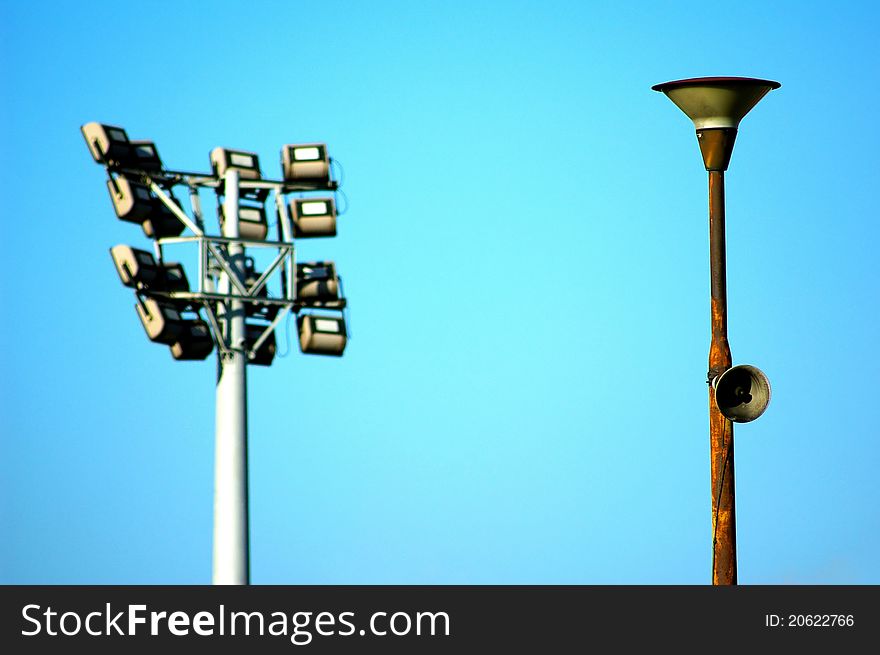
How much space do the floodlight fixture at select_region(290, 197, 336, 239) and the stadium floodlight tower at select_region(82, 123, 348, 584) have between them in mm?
13

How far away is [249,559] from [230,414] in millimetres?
1895

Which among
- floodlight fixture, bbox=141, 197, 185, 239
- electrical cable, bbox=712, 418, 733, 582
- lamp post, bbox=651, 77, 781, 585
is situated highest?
floodlight fixture, bbox=141, 197, 185, 239

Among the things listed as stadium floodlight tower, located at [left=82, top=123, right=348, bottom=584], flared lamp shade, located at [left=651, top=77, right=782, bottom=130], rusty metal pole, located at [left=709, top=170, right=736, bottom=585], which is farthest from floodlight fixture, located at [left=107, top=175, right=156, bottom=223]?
rusty metal pole, located at [left=709, top=170, right=736, bottom=585]

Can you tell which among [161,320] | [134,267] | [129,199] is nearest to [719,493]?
[161,320]

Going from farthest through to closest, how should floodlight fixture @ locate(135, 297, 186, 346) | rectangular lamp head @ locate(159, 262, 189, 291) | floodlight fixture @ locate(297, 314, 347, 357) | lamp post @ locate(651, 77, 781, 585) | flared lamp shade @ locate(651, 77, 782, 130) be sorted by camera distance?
floodlight fixture @ locate(297, 314, 347, 357) → rectangular lamp head @ locate(159, 262, 189, 291) → floodlight fixture @ locate(135, 297, 186, 346) → flared lamp shade @ locate(651, 77, 782, 130) → lamp post @ locate(651, 77, 781, 585)

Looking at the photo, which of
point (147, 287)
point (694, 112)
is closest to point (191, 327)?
point (147, 287)

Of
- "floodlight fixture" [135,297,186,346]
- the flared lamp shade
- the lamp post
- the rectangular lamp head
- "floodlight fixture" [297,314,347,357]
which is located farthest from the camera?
"floodlight fixture" [297,314,347,357]

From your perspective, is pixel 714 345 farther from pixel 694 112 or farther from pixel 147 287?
pixel 147 287

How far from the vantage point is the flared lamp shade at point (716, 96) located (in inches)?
559

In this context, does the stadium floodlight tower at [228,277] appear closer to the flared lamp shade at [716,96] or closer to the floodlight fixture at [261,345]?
the floodlight fixture at [261,345]

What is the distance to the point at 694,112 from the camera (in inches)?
566

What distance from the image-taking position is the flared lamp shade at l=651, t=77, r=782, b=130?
1420 cm

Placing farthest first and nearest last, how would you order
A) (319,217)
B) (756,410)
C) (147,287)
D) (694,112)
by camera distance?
(319,217)
(147,287)
(694,112)
(756,410)

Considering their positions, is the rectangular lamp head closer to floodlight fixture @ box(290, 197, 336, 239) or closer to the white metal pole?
the white metal pole
